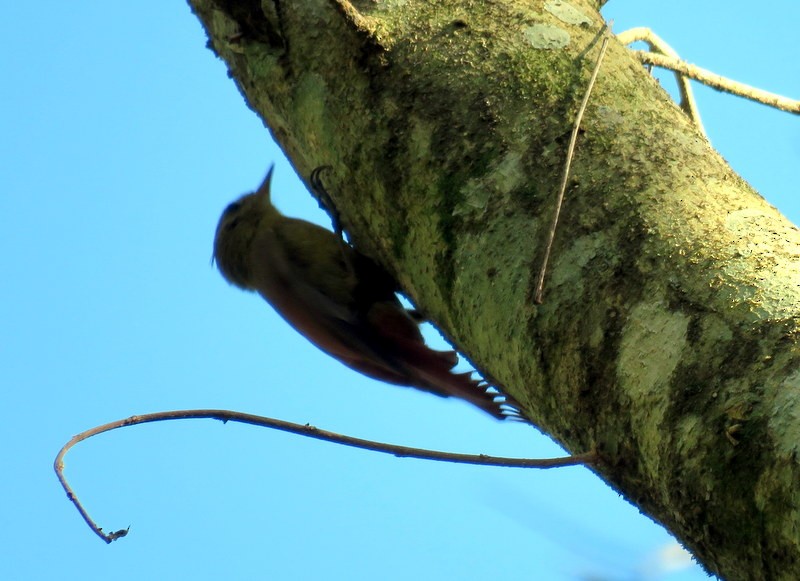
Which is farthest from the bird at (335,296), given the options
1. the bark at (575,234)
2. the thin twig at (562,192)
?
the thin twig at (562,192)

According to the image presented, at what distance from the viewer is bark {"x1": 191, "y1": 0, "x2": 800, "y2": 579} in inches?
45.1

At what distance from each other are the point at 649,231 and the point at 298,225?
7.71 feet

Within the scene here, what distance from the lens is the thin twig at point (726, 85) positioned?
2.54 metres

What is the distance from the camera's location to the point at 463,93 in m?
1.77

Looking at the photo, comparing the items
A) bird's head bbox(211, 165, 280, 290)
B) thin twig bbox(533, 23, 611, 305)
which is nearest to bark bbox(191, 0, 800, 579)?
thin twig bbox(533, 23, 611, 305)

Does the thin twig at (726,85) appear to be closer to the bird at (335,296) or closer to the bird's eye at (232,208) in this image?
the bird at (335,296)

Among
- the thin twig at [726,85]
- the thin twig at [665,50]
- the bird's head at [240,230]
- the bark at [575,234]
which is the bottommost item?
the bark at [575,234]

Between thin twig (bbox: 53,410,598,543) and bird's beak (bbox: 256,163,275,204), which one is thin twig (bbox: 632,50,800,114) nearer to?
thin twig (bbox: 53,410,598,543)

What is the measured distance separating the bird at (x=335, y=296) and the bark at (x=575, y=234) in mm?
695

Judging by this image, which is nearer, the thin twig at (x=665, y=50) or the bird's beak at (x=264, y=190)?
the thin twig at (x=665, y=50)

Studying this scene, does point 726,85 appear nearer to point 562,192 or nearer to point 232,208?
point 562,192

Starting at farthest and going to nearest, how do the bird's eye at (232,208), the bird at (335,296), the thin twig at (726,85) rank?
the bird's eye at (232,208)
the bird at (335,296)
the thin twig at (726,85)

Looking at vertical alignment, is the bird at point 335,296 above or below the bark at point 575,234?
above

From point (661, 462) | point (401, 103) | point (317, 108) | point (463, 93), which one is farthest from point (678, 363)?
point (317, 108)
